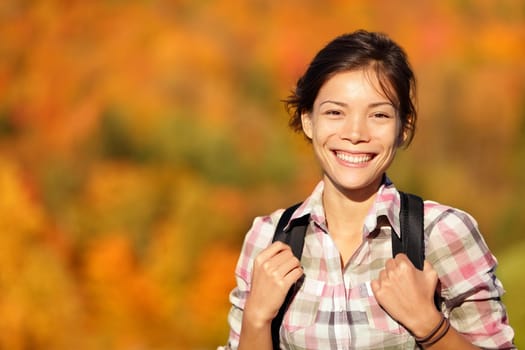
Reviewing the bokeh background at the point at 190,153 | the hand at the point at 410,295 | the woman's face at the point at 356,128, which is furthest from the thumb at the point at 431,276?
the bokeh background at the point at 190,153

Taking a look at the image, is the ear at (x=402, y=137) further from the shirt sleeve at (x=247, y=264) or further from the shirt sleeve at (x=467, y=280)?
the shirt sleeve at (x=247, y=264)

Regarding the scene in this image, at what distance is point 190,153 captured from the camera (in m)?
3.26

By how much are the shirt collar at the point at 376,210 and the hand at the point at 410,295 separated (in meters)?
0.09

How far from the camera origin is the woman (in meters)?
1.24

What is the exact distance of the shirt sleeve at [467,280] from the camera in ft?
4.08

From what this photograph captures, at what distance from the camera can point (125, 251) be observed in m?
3.25

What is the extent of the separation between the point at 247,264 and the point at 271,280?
5.4 inches

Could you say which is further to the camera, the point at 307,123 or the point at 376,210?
the point at 307,123

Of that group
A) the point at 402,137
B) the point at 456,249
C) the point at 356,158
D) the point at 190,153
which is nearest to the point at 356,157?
the point at 356,158

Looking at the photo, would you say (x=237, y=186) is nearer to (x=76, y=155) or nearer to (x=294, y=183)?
(x=294, y=183)

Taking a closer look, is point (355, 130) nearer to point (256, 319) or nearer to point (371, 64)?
point (371, 64)

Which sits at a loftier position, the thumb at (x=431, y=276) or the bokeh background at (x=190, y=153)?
the bokeh background at (x=190, y=153)

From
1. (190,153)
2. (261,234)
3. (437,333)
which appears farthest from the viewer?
(190,153)

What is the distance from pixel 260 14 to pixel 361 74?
6.79 ft
